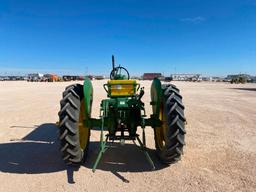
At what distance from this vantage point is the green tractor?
15.6 ft

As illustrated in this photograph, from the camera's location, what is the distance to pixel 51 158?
18.7 feet

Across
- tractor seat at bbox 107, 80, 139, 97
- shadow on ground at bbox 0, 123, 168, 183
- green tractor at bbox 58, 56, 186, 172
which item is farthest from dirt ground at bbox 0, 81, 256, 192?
tractor seat at bbox 107, 80, 139, 97

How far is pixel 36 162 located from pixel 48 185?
121 centimetres

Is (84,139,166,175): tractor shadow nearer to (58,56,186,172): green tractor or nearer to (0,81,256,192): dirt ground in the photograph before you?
(0,81,256,192): dirt ground

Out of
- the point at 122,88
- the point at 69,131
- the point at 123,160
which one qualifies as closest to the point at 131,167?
the point at 123,160

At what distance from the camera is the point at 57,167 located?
203 inches

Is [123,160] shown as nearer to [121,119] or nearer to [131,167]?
[131,167]

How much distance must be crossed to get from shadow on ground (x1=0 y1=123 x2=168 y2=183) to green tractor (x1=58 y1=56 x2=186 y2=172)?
Result: 0.30 m

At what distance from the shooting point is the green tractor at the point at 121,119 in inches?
187

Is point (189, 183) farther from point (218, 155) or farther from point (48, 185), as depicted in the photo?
point (48, 185)

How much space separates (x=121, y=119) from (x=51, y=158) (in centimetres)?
166

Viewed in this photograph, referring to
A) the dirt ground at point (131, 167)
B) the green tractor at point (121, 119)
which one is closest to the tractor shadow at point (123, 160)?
the dirt ground at point (131, 167)

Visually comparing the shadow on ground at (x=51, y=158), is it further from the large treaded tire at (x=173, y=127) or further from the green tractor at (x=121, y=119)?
the large treaded tire at (x=173, y=127)

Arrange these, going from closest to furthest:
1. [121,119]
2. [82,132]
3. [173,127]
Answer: [173,127] < [121,119] < [82,132]
